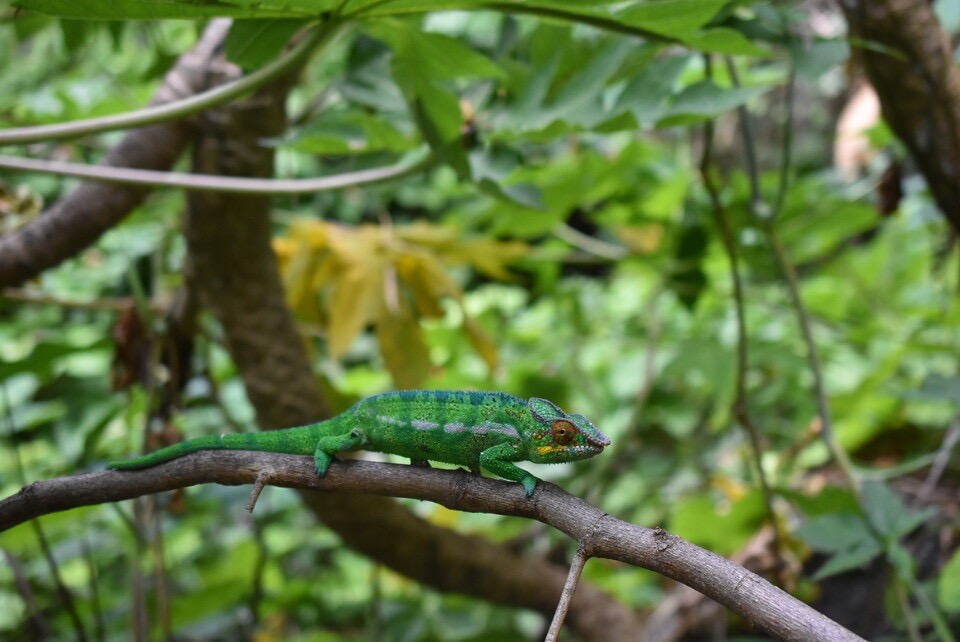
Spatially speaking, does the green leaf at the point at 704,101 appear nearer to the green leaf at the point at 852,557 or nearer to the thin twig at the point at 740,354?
the thin twig at the point at 740,354

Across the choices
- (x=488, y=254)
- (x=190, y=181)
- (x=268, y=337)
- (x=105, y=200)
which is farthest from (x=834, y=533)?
(x=105, y=200)

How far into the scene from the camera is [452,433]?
3.78 feet

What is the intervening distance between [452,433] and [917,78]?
113 cm

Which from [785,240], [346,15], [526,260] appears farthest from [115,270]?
[785,240]

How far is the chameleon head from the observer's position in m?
1.11

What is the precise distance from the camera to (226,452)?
1000mm

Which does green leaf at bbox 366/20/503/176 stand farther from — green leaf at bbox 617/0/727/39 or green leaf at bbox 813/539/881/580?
green leaf at bbox 813/539/881/580

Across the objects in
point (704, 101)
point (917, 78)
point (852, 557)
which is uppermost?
point (917, 78)

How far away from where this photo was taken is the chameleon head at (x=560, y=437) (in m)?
1.11

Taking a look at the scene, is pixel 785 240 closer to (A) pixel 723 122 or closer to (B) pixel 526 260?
(B) pixel 526 260

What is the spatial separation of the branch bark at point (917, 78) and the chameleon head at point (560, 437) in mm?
881

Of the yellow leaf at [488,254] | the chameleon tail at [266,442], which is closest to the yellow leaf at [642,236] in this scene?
the yellow leaf at [488,254]

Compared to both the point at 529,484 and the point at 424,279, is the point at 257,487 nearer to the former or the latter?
the point at 529,484

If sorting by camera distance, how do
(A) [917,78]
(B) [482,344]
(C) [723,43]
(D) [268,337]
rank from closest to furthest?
(C) [723,43] < (A) [917,78] < (D) [268,337] < (B) [482,344]
